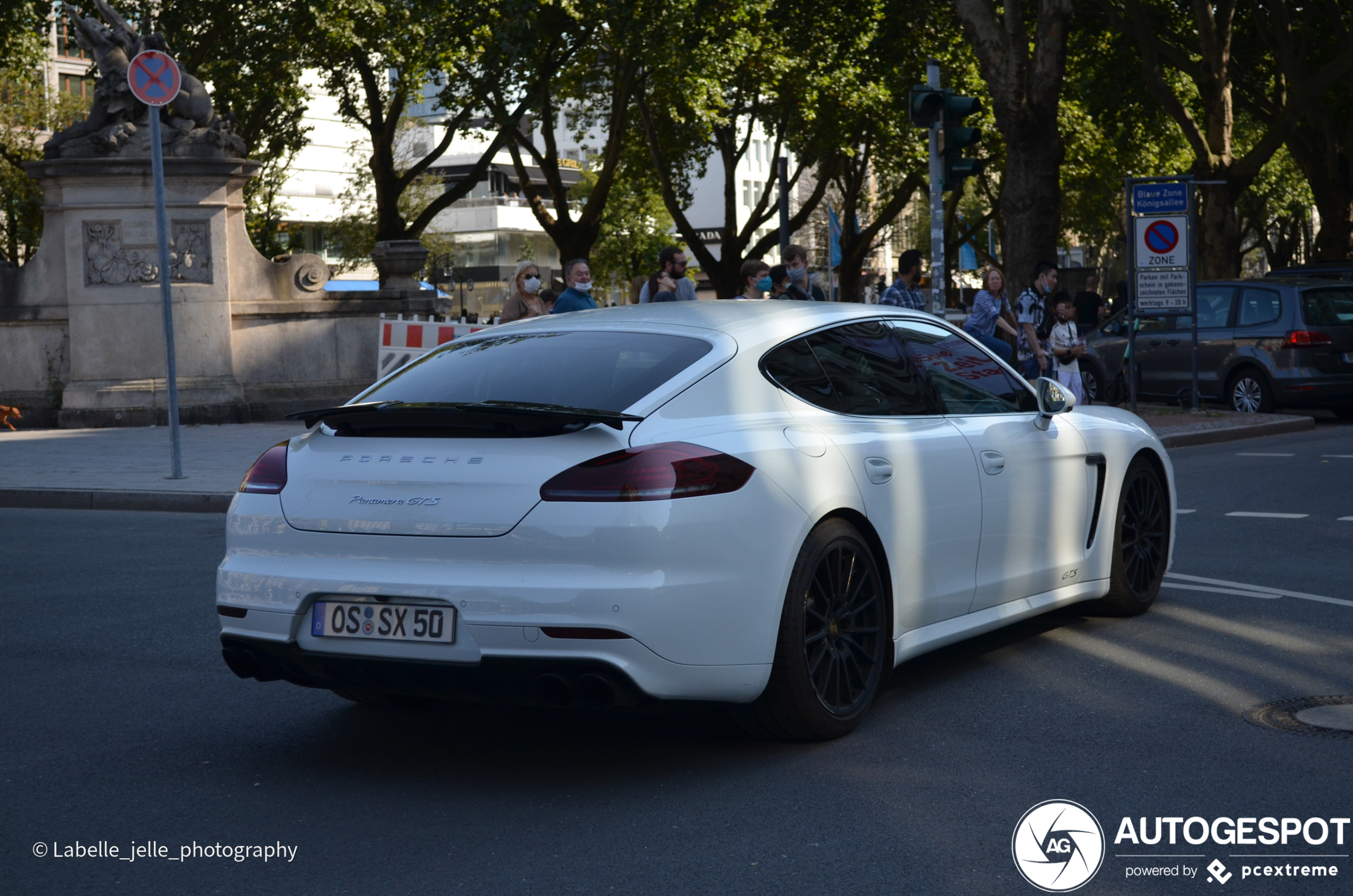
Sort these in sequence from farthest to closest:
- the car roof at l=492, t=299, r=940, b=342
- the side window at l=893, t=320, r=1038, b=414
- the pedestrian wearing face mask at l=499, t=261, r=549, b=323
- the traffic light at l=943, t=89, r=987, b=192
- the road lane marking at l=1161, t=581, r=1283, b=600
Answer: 1. the traffic light at l=943, t=89, r=987, b=192
2. the pedestrian wearing face mask at l=499, t=261, r=549, b=323
3. the road lane marking at l=1161, t=581, r=1283, b=600
4. the side window at l=893, t=320, r=1038, b=414
5. the car roof at l=492, t=299, r=940, b=342

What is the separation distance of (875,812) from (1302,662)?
2535 millimetres

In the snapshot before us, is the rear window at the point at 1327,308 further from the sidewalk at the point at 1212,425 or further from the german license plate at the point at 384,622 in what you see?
the german license plate at the point at 384,622

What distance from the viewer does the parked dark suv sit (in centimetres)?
1823

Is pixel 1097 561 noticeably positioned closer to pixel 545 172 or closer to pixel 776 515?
pixel 776 515

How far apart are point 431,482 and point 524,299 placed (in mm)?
9595

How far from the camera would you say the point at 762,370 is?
17.1 feet

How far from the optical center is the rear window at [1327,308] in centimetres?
1830

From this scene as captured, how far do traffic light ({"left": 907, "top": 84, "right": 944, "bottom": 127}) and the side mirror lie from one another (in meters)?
8.40

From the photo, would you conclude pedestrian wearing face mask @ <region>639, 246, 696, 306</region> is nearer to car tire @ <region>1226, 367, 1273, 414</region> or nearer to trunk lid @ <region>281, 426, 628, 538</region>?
car tire @ <region>1226, 367, 1273, 414</region>

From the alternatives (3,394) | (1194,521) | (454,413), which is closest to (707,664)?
(454,413)

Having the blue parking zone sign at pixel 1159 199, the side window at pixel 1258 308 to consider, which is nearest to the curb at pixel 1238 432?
the side window at pixel 1258 308

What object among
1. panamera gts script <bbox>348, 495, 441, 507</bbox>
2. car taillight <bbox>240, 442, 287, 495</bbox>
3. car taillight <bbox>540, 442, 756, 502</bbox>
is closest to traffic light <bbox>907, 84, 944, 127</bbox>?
car taillight <bbox>240, 442, 287, 495</bbox>

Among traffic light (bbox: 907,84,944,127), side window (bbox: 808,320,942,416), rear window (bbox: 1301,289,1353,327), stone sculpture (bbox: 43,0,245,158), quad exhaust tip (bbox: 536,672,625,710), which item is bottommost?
quad exhaust tip (bbox: 536,672,625,710)

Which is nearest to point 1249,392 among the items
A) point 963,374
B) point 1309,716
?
point 963,374
